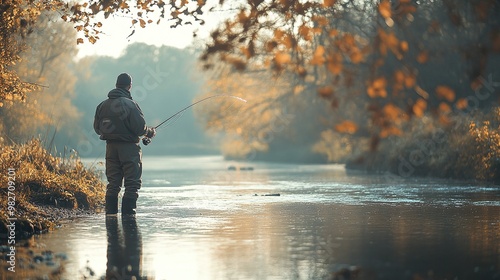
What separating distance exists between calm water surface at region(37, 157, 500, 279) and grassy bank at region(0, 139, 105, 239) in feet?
1.63

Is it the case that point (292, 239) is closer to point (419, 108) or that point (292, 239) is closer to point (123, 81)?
point (419, 108)

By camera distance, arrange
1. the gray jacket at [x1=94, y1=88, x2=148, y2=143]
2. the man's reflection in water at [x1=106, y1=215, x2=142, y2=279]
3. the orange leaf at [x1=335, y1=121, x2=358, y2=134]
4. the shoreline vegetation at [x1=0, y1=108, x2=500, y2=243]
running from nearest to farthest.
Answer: the orange leaf at [x1=335, y1=121, x2=358, y2=134], the man's reflection in water at [x1=106, y1=215, x2=142, y2=279], the shoreline vegetation at [x1=0, y1=108, x2=500, y2=243], the gray jacket at [x1=94, y1=88, x2=148, y2=143]

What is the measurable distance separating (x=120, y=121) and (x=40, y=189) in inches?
94.2

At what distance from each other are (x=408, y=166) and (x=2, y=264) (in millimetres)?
25020

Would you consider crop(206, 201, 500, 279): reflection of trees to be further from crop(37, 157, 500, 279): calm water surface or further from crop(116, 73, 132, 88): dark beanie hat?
crop(116, 73, 132, 88): dark beanie hat

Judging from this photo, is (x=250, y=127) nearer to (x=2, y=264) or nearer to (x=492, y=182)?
(x=492, y=182)

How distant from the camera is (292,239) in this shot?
38.7 ft

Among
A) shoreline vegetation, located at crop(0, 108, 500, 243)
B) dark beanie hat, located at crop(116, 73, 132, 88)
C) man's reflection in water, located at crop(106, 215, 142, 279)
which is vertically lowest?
man's reflection in water, located at crop(106, 215, 142, 279)

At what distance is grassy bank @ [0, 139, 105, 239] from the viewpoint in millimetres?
13070

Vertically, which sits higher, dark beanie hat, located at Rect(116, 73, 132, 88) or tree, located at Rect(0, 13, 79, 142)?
tree, located at Rect(0, 13, 79, 142)

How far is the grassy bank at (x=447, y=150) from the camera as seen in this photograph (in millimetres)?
26562

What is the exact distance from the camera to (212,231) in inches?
507

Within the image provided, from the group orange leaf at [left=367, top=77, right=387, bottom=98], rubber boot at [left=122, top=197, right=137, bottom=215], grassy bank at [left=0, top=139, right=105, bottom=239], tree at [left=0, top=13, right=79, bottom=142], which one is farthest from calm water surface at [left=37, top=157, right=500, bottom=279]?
tree at [left=0, top=13, right=79, bottom=142]

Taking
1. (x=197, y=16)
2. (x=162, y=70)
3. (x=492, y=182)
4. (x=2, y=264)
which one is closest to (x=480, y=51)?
(x=2, y=264)
